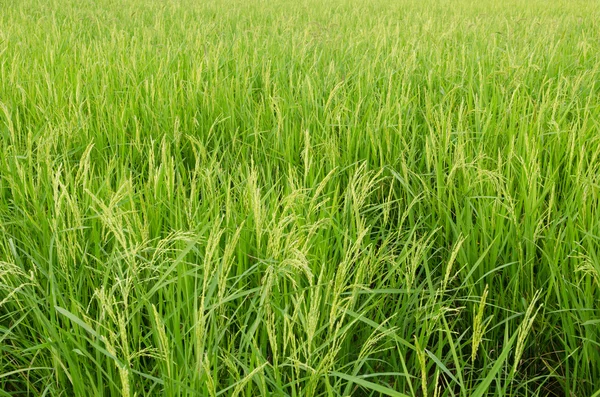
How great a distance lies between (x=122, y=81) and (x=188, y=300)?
1.74 m

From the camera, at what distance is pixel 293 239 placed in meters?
1.10

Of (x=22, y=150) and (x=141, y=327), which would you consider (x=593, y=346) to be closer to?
(x=141, y=327)

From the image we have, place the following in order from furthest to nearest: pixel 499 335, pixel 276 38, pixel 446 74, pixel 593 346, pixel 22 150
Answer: pixel 276 38, pixel 446 74, pixel 22 150, pixel 499 335, pixel 593 346

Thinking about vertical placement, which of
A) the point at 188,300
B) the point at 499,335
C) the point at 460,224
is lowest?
the point at 499,335

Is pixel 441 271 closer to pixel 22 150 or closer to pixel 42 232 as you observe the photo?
pixel 42 232

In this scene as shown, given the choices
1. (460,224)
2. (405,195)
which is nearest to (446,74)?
(405,195)

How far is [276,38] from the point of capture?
396 cm

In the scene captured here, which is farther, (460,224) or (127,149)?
(127,149)

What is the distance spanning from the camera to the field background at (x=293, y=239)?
0.91 meters

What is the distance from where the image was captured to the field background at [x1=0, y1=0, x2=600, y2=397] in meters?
0.91

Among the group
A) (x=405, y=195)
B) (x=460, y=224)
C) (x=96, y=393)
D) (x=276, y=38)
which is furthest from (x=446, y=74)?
(x=96, y=393)

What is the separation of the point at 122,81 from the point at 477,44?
2.47 meters

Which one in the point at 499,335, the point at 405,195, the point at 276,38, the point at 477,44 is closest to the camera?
the point at 499,335

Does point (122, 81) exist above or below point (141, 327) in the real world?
above
